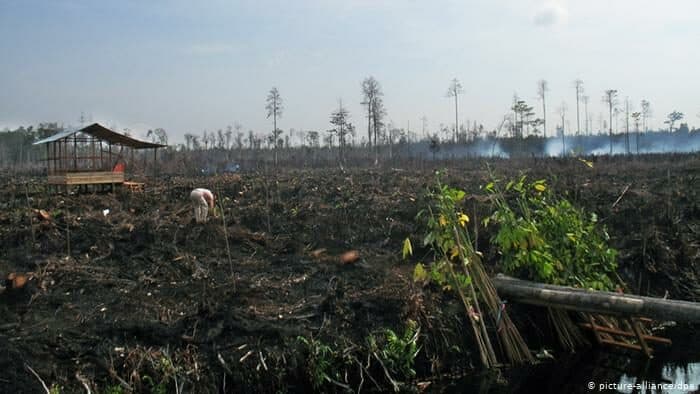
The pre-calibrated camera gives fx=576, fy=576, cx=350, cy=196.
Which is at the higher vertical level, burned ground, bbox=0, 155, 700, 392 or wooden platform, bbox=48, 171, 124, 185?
wooden platform, bbox=48, 171, 124, 185

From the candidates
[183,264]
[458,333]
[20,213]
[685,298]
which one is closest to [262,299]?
[183,264]

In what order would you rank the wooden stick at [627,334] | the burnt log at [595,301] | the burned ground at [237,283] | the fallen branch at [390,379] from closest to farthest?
the burnt log at [595,301]
the burned ground at [237,283]
the fallen branch at [390,379]
the wooden stick at [627,334]

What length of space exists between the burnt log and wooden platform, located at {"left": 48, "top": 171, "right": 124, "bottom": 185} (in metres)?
11.0

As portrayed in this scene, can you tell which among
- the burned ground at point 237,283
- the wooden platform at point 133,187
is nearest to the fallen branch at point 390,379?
the burned ground at point 237,283

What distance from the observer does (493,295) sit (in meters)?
7.32

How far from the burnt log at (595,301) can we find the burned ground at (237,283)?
805 mm

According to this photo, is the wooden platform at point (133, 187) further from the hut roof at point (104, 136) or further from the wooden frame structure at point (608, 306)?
the wooden frame structure at point (608, 306)

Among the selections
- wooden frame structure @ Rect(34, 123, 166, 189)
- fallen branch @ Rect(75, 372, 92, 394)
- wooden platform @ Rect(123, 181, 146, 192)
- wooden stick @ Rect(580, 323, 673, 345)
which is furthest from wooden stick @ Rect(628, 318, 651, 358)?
wooden frame structure @ Rect(34, 123, 166, 189)

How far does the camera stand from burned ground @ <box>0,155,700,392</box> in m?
6.18

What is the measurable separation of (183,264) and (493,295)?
4.55 meters

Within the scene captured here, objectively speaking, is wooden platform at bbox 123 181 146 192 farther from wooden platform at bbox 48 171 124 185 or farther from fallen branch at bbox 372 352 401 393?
fallen branch at bbox 372 352 401 393

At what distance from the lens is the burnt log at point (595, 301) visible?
5961mm

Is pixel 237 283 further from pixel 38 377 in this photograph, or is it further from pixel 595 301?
pixel 595 301

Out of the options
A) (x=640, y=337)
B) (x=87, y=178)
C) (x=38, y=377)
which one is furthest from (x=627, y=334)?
(x=87, y=178)
